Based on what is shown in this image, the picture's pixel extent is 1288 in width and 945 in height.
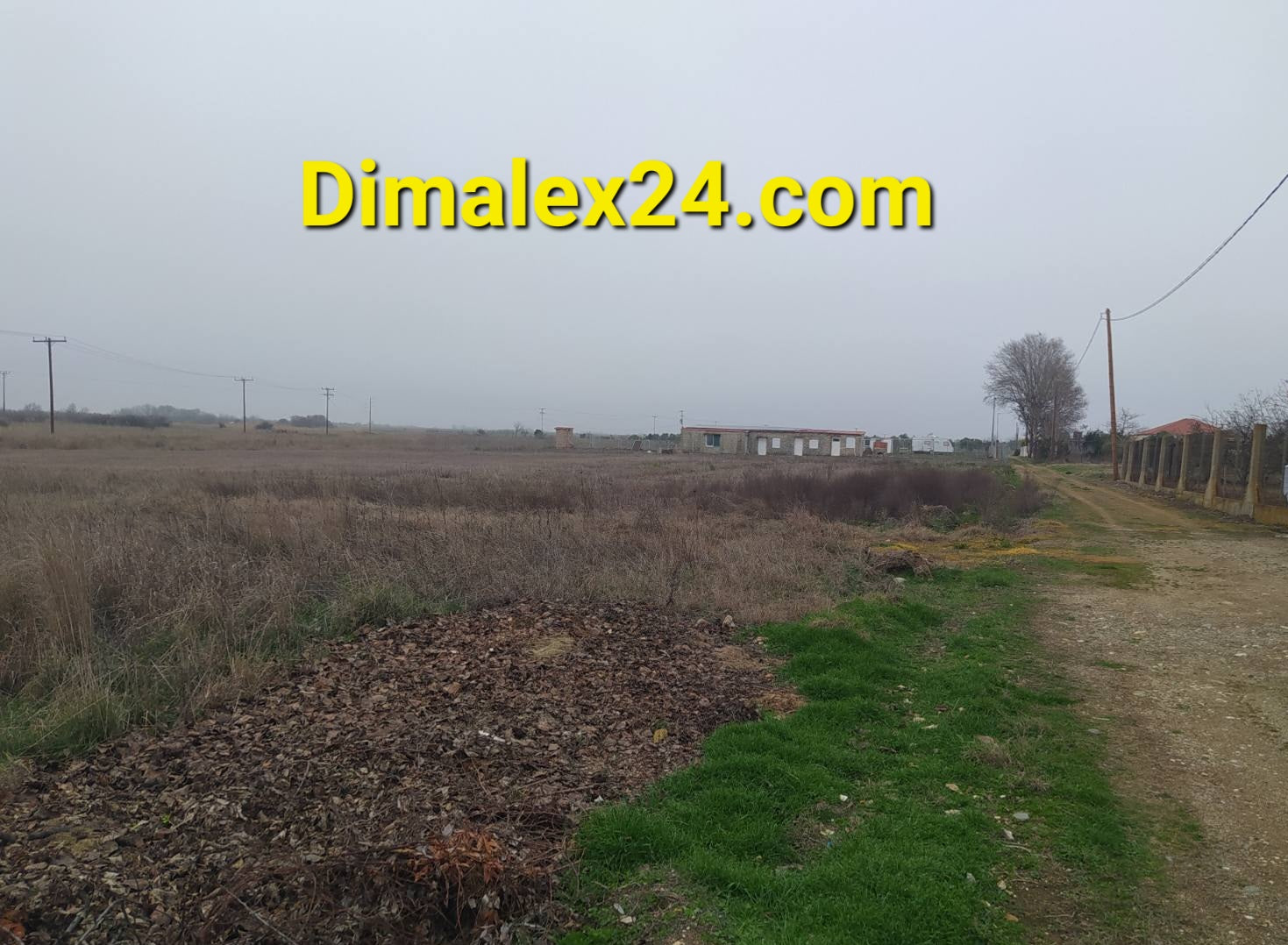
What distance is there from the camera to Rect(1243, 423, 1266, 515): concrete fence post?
1656cm

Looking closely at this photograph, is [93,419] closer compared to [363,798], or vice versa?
[363,798]

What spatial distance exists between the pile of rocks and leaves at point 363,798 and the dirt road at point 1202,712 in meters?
2.43

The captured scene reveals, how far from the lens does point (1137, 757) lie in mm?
4590

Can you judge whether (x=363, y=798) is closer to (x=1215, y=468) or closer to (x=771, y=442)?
(x=1215, y=468)

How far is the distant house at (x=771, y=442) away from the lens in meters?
72.1

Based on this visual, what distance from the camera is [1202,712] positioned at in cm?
536

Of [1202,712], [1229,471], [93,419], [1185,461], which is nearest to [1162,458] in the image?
[1185,461]

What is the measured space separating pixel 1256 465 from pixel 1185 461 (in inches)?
238

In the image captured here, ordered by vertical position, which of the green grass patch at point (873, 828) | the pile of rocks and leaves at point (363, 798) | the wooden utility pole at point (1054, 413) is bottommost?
the green grass patch at point (873, 828)

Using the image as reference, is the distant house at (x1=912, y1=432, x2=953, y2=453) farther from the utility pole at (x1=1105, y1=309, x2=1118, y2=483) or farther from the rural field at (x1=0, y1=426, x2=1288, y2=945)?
the rural field at (x1=0, y1=426, x2=1288, y2=945)

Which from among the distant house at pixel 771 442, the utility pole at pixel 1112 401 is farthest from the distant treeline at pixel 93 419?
the utility pole at pixel 1112 401

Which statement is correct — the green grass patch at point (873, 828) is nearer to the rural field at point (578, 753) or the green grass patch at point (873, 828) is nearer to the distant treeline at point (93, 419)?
the rural field at point (578, 753)

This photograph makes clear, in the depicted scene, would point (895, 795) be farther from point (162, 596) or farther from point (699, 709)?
point (162, 596)

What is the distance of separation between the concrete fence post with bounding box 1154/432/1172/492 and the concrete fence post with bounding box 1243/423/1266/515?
910cm
